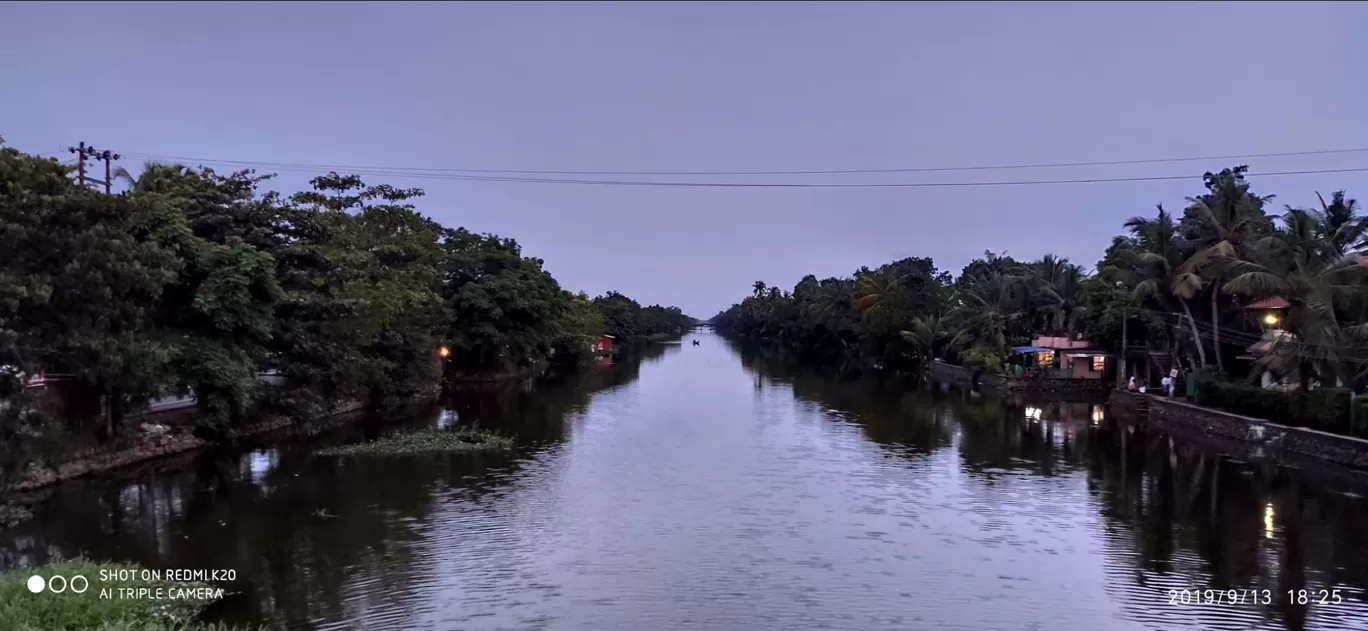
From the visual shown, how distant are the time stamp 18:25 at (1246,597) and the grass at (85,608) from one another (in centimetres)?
1229

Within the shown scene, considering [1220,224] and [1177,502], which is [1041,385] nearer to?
[1220,224]

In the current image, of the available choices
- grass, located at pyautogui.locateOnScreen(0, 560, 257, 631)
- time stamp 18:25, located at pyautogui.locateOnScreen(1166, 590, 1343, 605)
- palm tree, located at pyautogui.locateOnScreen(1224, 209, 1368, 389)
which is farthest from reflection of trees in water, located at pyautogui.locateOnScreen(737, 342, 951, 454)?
grass, located at pyautogui.locateOnScreen(0, 560, 257, 631)

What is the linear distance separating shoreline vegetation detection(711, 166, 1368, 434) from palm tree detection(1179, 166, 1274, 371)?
49 millimetres

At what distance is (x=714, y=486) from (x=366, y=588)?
9410 mm

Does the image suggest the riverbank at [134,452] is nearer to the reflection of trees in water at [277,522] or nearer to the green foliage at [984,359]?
the reflection of trees in water at [277,522]

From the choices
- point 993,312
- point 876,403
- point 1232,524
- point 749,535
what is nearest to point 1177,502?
point 1232,524

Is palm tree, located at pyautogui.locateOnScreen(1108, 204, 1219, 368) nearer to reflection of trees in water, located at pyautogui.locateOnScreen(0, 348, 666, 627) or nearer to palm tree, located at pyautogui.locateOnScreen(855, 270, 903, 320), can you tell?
reflection of trees in water, located at pyautogui.locateOnScreen(0, 348, 666, 627)

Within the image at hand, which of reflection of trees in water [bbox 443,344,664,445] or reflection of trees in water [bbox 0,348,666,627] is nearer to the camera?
reflection of trees in water [bbox 0,348,666,627]

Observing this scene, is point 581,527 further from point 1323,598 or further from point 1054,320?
point 1054,320

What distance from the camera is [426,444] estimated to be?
26.0m

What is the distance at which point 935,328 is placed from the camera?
2311 inches

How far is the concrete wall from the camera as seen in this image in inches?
904

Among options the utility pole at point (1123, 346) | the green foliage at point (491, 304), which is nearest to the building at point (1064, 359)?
the utility pole at point (1123, 346)

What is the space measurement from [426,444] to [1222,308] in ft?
94.6
